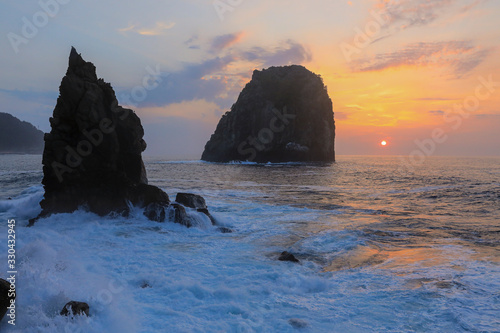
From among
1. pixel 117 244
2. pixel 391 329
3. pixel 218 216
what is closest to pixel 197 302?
pixel 391 329

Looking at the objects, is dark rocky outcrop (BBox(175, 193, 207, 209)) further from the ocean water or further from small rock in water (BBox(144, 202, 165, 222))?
the ocean water

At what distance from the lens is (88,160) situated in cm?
1869

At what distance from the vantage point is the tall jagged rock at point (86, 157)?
18047 mm

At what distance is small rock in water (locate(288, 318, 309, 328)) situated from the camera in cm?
680

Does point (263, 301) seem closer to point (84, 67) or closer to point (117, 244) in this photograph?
point (117, 244)

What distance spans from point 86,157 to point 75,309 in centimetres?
1390

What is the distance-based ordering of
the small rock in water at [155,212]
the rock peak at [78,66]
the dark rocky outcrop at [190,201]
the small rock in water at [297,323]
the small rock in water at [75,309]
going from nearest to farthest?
the small rock in water at [75,309]
the small rock in water at [297,323]
the small rock in water at [155,212]
the rock peak at [78,66]
the dark rocky outcrop at [190,201]

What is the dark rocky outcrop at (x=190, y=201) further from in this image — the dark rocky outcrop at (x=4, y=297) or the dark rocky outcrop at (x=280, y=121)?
the dark rocky outcrop at (x=280, y=121)

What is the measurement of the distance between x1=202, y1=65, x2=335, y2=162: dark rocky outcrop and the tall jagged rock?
100096 mm

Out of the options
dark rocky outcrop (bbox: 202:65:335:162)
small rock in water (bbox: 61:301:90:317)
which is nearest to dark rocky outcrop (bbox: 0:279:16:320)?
small rock in water (bbox: 61:301:90:317)

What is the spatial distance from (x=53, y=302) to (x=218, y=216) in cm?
1243

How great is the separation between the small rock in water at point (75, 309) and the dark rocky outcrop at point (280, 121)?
11201cm

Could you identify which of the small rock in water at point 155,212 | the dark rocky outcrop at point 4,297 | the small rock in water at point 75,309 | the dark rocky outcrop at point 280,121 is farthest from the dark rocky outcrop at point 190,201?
the dark rocky outcrop at point 280,121

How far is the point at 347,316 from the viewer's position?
7230 mm
